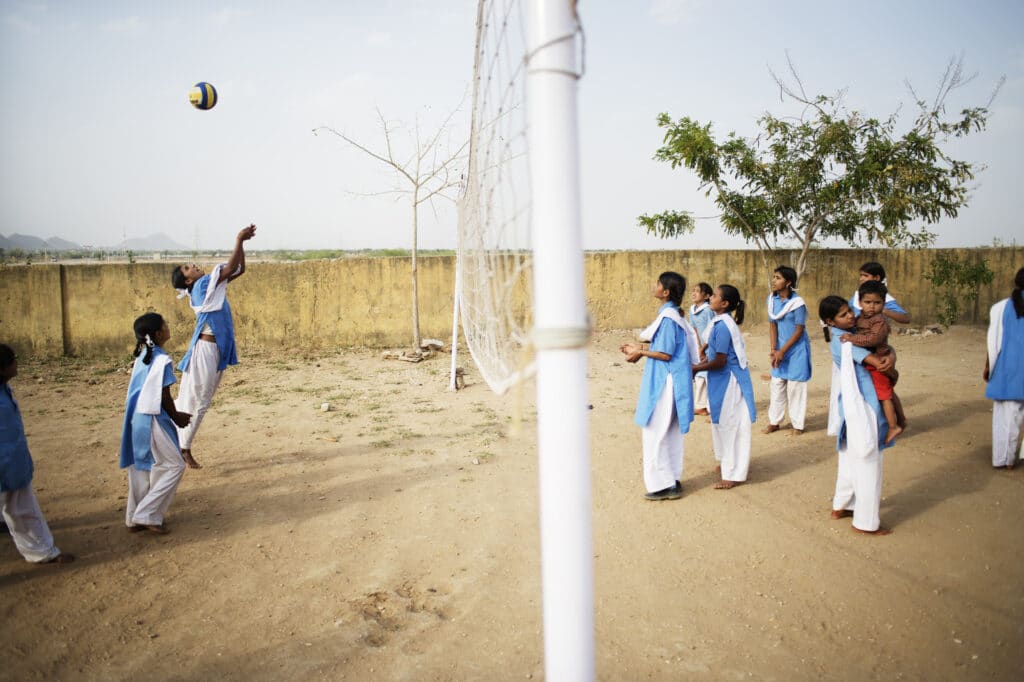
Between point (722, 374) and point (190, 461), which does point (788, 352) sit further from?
point (190, 461)

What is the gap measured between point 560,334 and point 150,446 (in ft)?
11.2

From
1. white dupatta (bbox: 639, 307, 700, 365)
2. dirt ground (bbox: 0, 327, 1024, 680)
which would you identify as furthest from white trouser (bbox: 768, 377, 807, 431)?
white dupatta (bbox: 639, 307, 700, 365)

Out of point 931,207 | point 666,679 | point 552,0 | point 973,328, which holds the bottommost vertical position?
point 666,679

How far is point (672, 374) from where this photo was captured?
4332mm

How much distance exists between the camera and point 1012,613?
2.96 metres

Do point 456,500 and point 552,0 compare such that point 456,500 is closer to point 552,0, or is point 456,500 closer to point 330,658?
point 330,658

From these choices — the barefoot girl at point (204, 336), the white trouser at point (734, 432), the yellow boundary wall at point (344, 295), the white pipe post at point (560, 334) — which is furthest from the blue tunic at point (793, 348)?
the yellow boundary wall at point (344, 295)

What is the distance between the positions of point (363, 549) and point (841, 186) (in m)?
9.63

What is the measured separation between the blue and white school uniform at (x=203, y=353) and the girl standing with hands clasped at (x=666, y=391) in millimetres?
3214

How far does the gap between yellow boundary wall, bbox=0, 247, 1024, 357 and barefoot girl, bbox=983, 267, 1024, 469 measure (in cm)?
669

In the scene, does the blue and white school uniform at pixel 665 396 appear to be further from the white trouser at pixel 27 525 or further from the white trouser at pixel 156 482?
the white trouser at pixel 27 525

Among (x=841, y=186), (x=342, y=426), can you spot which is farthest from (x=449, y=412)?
(x=841, y=186)

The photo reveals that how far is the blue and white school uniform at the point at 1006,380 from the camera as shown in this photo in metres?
4.67

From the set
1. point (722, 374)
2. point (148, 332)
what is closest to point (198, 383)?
point (148, 332)
